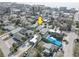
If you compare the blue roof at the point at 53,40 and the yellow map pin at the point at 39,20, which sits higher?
the yellow map pin at the point at 39,20

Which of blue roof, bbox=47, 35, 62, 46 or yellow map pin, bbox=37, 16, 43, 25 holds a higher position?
yellow map pin, bbox=37, 16, 43, 25

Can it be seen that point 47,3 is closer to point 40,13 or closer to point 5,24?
point 40,13

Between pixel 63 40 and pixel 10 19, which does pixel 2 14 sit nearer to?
pixel 10 19

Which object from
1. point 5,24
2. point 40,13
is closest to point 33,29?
point 40,13

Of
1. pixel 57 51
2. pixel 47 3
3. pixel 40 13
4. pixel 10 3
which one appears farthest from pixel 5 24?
pixel 57 51

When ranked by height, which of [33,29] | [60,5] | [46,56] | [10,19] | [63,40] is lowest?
[46,56]

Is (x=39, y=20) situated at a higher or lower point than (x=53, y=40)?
higher

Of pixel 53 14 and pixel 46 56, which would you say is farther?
pixel 53 14

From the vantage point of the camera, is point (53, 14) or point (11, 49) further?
point (53, 14)

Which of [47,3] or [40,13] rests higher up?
[47,3]
